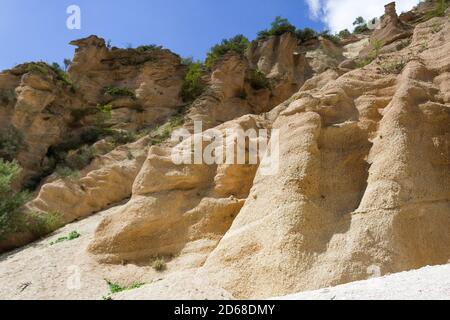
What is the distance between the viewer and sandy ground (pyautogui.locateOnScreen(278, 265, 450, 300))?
4.77 m

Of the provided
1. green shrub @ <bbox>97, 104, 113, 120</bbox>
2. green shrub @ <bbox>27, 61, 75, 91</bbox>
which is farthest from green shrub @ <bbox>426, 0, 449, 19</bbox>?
A: green shrub @ <bbox>27, 61, 75, 91</bbox>

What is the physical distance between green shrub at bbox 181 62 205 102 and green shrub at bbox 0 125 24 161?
29.4ft

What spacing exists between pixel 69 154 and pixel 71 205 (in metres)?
4.55

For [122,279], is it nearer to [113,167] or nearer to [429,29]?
[113,167]

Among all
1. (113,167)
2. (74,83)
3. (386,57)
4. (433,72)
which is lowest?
(113,167)

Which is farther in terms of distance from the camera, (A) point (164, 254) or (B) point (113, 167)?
(B) point (113, 167)

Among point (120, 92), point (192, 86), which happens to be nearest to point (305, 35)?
point (192, 86)

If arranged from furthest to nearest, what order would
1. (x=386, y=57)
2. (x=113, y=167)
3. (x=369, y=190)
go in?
(x=113, y=167)
(x=386, y=57)
(x=369, y=190)

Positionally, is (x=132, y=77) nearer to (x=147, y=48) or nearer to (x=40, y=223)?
(x=147, y=48)

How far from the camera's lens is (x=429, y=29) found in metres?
13.1

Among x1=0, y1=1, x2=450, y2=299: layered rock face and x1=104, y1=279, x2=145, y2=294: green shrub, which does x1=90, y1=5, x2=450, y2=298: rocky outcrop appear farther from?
x1=104, y1=279, x2=145, y2=294: green shrub

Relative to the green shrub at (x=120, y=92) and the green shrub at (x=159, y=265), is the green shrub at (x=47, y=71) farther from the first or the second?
the green shrub at (x=159, y=265)

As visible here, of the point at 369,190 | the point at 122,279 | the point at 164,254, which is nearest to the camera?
the point at 369,190

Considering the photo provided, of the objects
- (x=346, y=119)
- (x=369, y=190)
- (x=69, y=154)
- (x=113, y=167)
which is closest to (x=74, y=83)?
(x=69, y=154)
